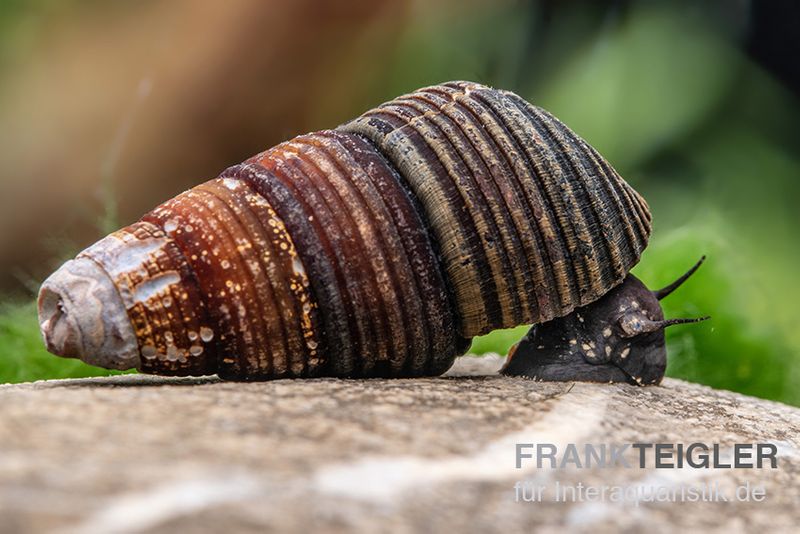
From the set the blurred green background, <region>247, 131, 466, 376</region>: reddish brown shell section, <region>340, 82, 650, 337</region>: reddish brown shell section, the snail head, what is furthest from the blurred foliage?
the snail head

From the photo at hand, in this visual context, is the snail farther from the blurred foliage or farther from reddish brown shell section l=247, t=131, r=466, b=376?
the blurred foliage

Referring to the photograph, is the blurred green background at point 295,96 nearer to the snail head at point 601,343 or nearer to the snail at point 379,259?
the snail head at point 601,343

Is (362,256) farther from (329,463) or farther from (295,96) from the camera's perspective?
(295,96)

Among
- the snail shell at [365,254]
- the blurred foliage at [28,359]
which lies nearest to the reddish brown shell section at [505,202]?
the snail shell at [365,254]

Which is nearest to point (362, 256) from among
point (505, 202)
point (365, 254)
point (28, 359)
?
point (365, 254)

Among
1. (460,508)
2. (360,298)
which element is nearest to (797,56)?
(360,298)

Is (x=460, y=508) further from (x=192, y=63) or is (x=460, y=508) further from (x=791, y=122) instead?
(x=791, y=122)
